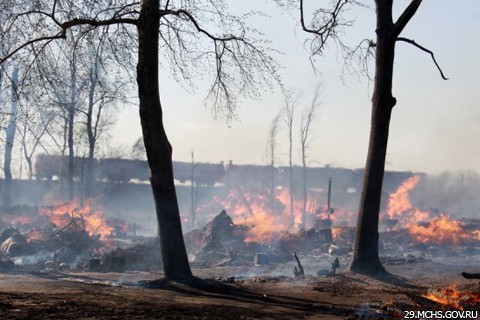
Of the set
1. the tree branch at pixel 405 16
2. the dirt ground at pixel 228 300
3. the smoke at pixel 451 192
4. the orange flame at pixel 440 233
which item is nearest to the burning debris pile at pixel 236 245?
the orange flame at pixel 440 233

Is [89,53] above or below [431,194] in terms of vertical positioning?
above

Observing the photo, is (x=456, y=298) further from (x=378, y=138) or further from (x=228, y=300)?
(x=378, y=138)

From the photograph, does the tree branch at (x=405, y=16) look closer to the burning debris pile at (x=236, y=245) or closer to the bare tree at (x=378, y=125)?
the bare tree at (x=378, y=125)

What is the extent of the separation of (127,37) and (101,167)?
35.8 metres

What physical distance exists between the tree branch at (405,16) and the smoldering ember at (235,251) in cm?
590

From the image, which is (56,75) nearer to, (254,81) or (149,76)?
(149,76)

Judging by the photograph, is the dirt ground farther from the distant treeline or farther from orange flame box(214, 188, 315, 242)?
the distant treeline

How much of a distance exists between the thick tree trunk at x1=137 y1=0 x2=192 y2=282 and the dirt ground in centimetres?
76

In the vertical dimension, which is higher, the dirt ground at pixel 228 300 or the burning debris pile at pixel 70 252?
the dirt ground at pixel 228 300

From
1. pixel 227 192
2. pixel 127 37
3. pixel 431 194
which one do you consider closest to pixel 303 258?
pixel 127 37

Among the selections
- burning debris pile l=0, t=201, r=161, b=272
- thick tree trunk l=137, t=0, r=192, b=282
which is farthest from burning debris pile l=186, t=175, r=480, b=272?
thick tree trunk l=137, t=0, r=192, b=282

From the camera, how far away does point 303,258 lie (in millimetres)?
23547

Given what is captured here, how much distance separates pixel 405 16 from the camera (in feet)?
39.3

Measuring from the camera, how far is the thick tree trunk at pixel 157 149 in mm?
10078
